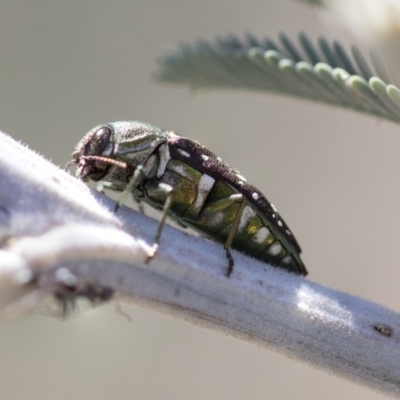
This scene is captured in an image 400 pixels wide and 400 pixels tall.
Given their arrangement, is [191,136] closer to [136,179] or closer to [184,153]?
[184,153]

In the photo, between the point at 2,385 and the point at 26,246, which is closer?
the point at 26,246

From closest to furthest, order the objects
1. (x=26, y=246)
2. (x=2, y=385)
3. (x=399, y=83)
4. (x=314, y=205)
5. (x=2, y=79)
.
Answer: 1. (x=26, y=246)
2. (x=399, y=83)
3. (x=2, y=385)
4. (x=314, y=205)
5. (x=2, y=79)

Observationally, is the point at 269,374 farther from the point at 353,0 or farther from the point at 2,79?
the point at 353,0

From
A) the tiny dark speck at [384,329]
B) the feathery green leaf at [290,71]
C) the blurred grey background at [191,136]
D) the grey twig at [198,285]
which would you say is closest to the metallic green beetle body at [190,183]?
the feathery green leaf at [290,71]

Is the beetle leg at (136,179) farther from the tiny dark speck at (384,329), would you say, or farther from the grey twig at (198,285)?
the tiny dark speck at (384,329)

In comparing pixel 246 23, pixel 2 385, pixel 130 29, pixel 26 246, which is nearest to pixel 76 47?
pixel 130 29

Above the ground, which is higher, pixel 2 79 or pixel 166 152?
pixel 166 152
